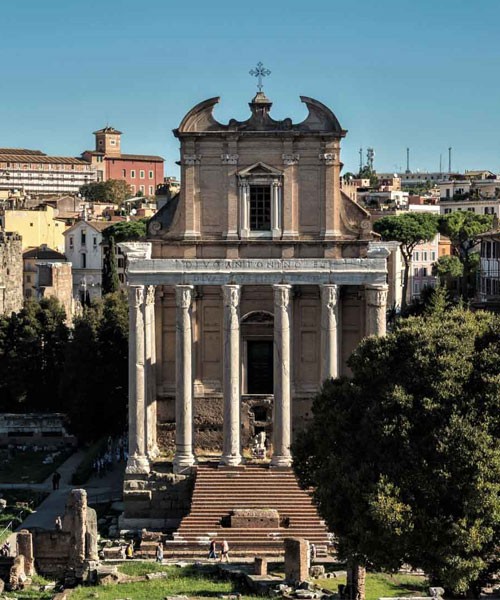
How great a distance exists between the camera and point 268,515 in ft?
143

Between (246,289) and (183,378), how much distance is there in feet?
15.6

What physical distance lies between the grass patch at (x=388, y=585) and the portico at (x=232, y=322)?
698 cm

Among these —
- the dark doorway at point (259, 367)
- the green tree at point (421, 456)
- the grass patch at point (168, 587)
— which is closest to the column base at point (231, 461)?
the dark doorway at point (259, 367)

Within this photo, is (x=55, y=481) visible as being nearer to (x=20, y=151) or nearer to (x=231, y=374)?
(x=231, y=374)

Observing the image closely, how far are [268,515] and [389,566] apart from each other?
10382mm

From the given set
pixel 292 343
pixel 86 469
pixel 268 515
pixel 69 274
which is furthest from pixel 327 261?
pixel 69 274

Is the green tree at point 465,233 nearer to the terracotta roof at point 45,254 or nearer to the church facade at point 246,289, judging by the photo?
the terracotta roof at point 45,254

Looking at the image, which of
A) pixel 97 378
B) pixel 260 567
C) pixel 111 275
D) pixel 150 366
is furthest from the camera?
pixel 111 275

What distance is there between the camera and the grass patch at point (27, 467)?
56.3 metres

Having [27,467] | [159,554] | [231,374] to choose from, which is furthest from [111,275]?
[159,554]

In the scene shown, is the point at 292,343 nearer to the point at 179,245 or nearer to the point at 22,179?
the point at 179,245

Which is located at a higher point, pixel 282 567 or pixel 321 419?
pixel 321 419

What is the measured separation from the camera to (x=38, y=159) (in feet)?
623

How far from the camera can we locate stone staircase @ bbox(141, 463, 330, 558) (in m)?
42.6
